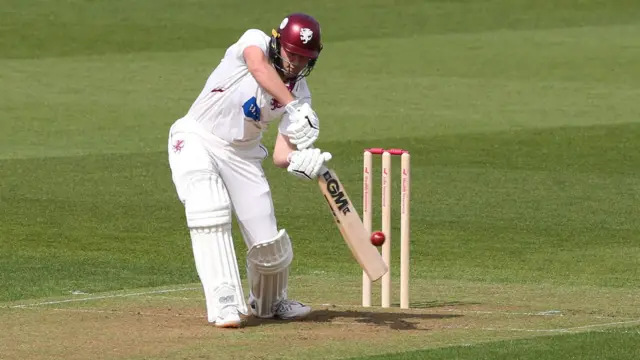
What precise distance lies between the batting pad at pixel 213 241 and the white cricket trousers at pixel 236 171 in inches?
5.5

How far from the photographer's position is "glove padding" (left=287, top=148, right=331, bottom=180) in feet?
26.7

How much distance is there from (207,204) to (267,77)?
0.73m

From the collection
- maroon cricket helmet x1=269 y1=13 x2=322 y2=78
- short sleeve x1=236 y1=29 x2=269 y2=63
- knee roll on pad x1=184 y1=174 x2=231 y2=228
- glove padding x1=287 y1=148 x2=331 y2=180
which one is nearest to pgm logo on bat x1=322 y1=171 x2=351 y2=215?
glove padding x1=287 y1=148 x2=331 y2=180

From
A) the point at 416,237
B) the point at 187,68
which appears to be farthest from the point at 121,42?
the point at 416,237

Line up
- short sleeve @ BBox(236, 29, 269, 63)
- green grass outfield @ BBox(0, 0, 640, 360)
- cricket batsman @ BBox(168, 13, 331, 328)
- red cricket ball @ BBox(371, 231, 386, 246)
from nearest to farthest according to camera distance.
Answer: red cricket ball @ BBox(371, 231, 386, 246) → cricket batsman @ BBox(168, 13, 331, 328) → short sleeve @ BBox(236, 29, 269, 63) → green grass outfield @ BBox(0, 0, 640, 360)

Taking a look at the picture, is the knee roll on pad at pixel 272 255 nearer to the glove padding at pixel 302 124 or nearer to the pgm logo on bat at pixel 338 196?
the pgm logo on bat at pixel 338 196

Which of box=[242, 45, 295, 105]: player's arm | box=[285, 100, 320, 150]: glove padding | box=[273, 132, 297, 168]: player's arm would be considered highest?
box=[242, 45, 295, 105]: player's arm

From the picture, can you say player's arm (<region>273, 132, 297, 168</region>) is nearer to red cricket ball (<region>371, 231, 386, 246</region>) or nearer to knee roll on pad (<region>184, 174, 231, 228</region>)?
knee roll on pad (<region>184, 174, 231, 228</region>)

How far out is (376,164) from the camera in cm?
1770

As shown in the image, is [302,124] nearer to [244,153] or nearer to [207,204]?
[244,153]

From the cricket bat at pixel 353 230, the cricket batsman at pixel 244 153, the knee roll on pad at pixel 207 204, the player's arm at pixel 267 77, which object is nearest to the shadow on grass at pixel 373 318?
the cricket batsman at pixel 244 153

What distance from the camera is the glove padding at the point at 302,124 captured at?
8.12 m

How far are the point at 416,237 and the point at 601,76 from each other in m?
12.1

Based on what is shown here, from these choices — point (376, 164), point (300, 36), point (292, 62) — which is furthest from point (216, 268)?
point (376, 164)
